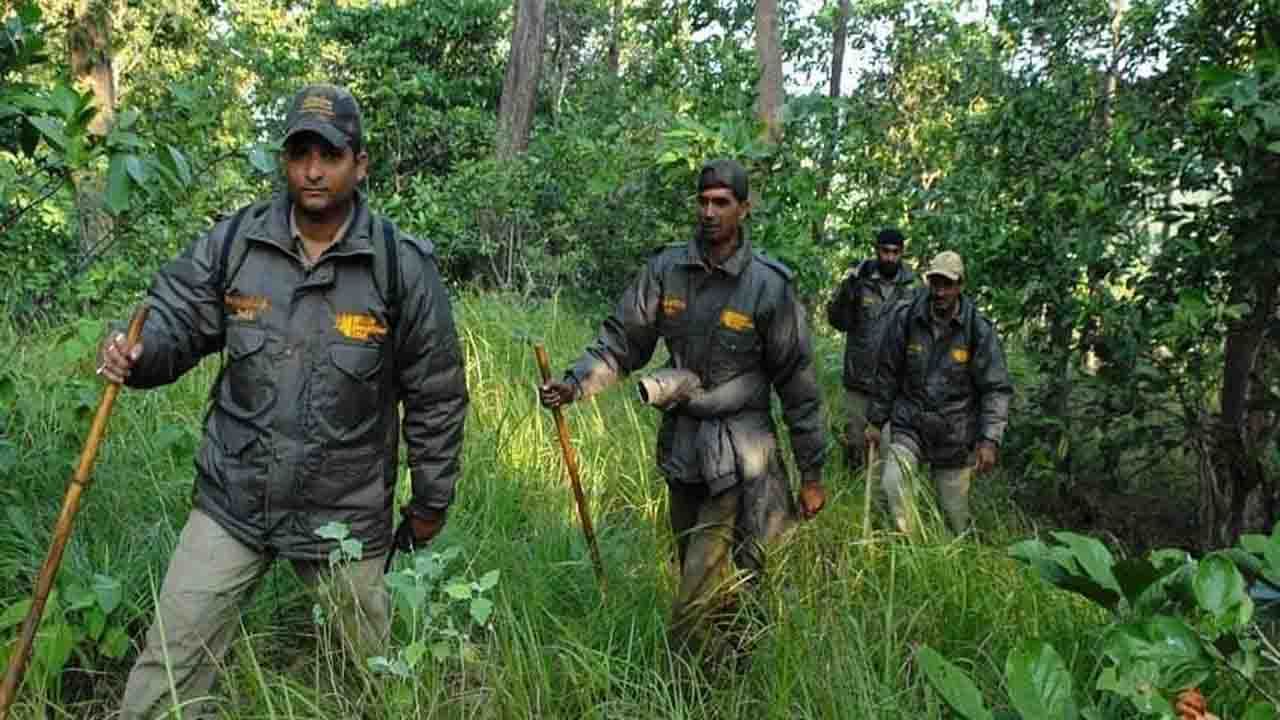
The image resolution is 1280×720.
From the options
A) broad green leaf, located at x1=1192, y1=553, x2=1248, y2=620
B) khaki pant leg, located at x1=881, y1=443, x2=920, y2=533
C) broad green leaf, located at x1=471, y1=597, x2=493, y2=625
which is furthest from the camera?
khaki pant leg, located at x1=881, y1=443, x2=920, y2=533

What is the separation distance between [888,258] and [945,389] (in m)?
1.71

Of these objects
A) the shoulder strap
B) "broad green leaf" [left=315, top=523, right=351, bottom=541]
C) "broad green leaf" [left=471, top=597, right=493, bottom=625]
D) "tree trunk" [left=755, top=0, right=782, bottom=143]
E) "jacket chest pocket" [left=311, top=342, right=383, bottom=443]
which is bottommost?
"broad green leaf" [left=471, top=597, right=493, bottom=625]

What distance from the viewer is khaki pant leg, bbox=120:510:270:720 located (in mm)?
2730

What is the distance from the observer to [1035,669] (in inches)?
73.0

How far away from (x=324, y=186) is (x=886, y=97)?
961 cm

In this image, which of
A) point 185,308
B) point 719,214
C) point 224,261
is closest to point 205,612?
point 185,308

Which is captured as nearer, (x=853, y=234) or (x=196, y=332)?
(x=196, y=332)

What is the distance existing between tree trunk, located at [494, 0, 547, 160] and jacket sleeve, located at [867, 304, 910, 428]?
24.8 feet

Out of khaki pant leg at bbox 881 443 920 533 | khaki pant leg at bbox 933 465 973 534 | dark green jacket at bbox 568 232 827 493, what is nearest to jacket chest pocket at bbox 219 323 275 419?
dark green jacket at bbox 568 232 827 493

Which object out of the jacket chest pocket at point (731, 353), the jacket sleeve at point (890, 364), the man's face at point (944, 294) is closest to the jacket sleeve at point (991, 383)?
the man's face at point (944, 294)

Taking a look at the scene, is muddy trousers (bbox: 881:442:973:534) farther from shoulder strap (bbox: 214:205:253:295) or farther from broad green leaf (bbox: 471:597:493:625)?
shoulder strap (bbox: 214:205:253:295)

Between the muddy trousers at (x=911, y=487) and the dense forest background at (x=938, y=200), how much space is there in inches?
40.6

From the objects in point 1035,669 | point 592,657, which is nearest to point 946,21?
point 592,657

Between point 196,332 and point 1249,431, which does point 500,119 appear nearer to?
point 1249,431
